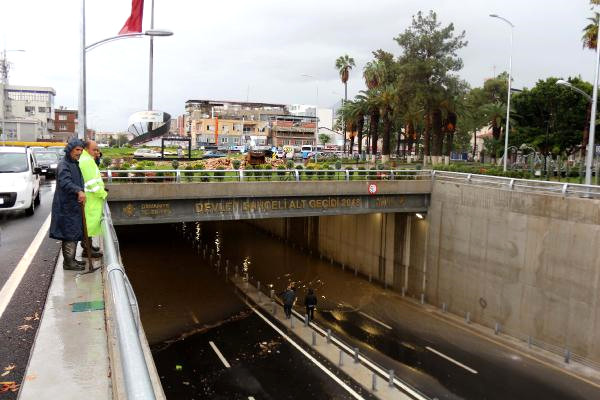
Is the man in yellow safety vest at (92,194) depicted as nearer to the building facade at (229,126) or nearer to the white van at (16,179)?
the white van at (16,179)

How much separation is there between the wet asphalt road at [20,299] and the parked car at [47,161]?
19349mm

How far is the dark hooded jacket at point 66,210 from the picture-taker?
638cm

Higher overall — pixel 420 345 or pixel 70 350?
pixel 70 350

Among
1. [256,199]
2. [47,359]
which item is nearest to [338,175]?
[256,199]

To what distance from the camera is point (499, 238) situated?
73.5 ft

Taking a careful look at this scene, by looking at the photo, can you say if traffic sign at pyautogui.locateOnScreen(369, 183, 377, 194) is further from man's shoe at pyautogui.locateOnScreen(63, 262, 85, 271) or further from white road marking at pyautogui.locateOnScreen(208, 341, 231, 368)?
man's shoe at pyautogui.locateOnScreen(63, 262, 85, 271)

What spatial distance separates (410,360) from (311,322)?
17.1ft

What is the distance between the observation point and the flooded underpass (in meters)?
16.8

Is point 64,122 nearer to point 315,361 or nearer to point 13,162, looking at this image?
point 13,162

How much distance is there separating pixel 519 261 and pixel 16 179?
754 inches

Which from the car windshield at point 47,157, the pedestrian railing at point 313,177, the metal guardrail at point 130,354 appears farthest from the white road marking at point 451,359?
the car windshield at point 47,157

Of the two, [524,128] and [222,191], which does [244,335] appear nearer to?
[222,191]

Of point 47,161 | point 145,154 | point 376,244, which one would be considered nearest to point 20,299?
point 376,244

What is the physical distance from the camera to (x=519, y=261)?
2134 cm
